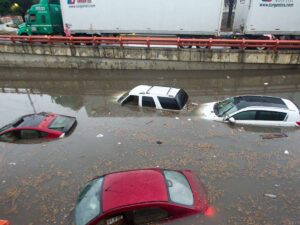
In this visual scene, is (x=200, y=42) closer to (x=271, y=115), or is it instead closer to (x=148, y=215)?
(x=271, y=115)

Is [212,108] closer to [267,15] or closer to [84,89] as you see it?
[84,89]

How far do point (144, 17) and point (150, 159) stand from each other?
47.3 ft

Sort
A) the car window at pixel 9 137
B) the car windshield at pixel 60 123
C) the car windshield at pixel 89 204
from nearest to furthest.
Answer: the car windshield at pixel 89 204
the car window at pixel 9 137
the car windshield at pixel 60 123

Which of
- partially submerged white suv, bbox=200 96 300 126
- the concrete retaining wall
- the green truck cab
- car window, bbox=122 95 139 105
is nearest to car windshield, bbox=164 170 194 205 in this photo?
partially submerged white suv, bbox=200 96 300 126

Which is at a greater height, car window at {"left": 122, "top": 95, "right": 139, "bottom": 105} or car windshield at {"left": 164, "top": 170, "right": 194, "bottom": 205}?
car windshield at {"left": 164, "top": 170, "right": 194, "bottom": 205}

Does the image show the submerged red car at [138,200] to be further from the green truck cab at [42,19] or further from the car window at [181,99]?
the green truck cab at [42,19]

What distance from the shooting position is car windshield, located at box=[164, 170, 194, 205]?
17.3 ft

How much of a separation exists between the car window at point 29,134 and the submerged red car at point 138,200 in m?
4.69

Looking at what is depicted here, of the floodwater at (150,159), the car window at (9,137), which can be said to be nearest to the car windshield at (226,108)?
the floodwater at (150,159)

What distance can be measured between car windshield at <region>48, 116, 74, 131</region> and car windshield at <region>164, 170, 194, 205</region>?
5.52 m

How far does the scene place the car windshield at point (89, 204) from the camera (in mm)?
5227

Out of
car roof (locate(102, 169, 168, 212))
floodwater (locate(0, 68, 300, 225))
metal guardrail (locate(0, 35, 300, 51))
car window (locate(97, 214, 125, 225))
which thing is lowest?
floodwater (locate(0, 68, 300, 225))

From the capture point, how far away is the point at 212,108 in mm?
11578

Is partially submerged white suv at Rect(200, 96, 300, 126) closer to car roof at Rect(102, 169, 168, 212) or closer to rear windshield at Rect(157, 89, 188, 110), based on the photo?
rear windshield at Rect(157, 89, 188, 110)
